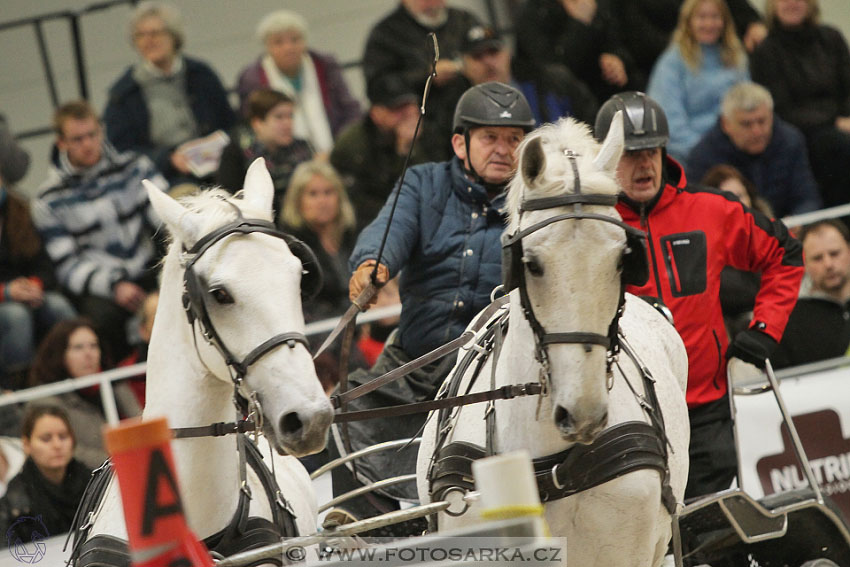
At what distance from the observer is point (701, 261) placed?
5.11 metres

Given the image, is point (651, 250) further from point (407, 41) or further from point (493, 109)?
point (407, 41)

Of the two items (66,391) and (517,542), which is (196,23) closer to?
(66,391)

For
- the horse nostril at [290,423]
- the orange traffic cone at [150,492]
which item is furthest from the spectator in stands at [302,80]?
the orange traffic cone at [150,492]

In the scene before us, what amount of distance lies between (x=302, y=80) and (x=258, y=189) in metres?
5.14

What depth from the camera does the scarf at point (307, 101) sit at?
346 inches

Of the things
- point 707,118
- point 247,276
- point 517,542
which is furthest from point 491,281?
point 707,118

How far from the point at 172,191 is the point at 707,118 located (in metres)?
3.82

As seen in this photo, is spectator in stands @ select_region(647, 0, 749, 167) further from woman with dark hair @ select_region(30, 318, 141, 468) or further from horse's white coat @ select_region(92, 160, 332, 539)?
horse's white coat @ select_region(92, 160, 332, 539)

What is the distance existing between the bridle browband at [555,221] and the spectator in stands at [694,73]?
5.37 m

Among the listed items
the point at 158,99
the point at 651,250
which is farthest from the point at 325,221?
the point at 651,250

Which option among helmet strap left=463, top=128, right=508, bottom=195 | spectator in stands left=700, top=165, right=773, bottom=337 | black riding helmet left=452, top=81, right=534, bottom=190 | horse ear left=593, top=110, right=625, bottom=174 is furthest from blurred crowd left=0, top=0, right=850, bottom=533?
horse ear left=593, top=110, right=625, bottom=174

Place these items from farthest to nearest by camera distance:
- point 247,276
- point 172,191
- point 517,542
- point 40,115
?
point 40,115 → point 172,191 → point 247,276 → point 517,542

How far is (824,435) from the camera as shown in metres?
6.41

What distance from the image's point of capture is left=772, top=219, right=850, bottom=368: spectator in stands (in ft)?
23.4
